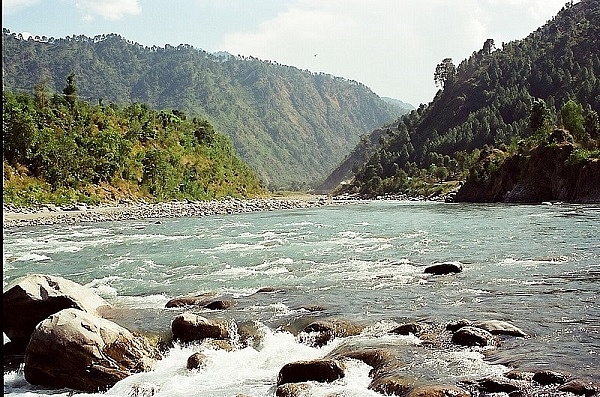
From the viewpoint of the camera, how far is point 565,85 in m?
144

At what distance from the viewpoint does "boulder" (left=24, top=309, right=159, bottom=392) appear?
440 inches

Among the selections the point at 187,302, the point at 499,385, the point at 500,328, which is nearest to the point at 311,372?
the point at 499,385

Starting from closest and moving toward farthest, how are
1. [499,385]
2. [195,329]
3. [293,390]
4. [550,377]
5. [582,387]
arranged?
[582,387], [499,385], [550,377], [293,390], [195,329]

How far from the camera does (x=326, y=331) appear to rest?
13.3 meters

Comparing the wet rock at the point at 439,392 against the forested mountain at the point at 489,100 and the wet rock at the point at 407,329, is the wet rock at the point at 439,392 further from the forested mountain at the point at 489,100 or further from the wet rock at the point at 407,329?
the forested mountain at the point at 489,100

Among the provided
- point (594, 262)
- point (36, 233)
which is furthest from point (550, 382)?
point (36, 233)

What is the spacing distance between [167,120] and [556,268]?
280ft

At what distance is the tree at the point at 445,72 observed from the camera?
7480 inches

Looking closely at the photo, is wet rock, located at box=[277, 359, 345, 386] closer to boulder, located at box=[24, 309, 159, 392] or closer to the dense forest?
boulder, located at box=[24, 309, 159, 392]

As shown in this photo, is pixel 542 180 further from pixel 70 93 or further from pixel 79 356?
pixel 79 356

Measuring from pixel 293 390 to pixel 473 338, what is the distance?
4162mm

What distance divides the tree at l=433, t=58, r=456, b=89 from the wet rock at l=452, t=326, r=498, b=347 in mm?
186125

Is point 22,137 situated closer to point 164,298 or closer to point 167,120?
point 167,120

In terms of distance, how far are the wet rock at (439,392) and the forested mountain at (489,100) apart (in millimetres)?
117148
